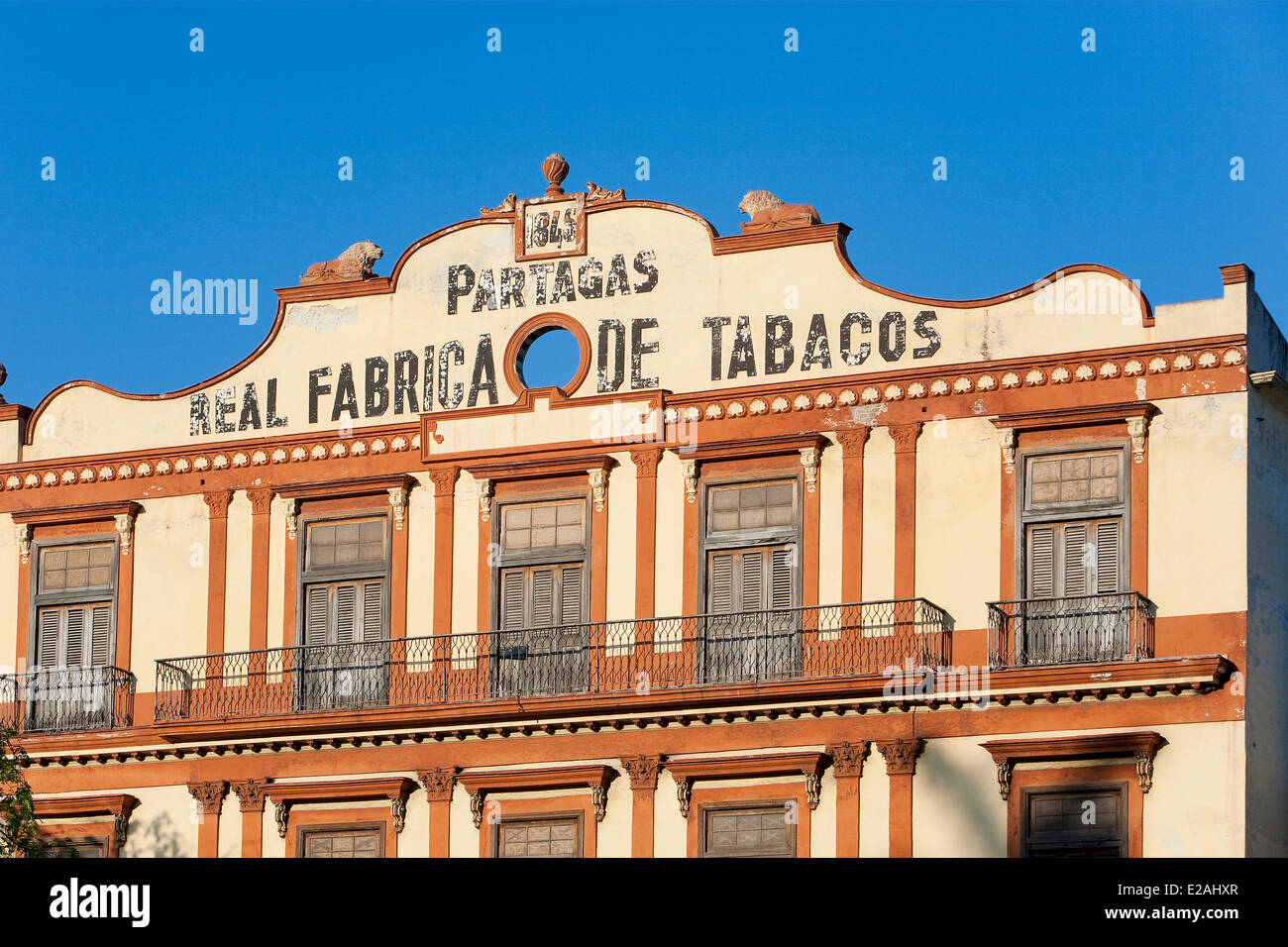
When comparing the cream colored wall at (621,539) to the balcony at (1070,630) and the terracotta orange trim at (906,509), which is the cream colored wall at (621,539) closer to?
the terracotta orange trim at (906,509)

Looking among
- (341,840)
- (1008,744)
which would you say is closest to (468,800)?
(341,840)

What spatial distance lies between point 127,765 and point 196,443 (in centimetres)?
515

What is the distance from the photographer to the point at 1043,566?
37625 mm

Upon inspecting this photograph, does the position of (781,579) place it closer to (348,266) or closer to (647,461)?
(647,461)

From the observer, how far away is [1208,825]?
3569cm

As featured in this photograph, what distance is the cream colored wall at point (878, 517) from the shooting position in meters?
38.5

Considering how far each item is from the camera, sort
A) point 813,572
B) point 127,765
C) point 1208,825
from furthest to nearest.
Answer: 1. point 127,765
2. point 813,572
3. point 1208,825

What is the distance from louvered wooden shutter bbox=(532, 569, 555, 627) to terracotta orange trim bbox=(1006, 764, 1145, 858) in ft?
24.4

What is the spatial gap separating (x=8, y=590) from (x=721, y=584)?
1176cm

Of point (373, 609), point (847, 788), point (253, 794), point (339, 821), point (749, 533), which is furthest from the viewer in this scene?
point (373, 609)

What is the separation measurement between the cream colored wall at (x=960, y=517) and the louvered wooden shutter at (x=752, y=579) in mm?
2355

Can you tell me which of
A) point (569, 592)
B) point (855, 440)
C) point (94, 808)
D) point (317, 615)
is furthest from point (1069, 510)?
point (94, 808)

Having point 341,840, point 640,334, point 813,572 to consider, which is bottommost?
point 341,840

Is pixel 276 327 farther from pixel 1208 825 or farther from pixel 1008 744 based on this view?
pixel 1208 825
